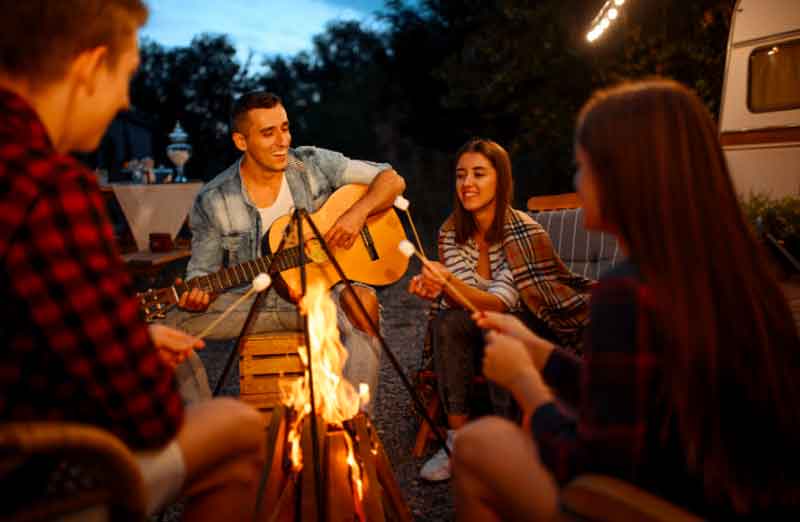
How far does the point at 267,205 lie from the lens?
423cm

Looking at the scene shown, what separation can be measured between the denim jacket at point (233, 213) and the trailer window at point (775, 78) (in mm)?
4266

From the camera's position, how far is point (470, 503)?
1886 millimetres

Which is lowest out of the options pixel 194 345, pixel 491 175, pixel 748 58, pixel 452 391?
pixel 452 391

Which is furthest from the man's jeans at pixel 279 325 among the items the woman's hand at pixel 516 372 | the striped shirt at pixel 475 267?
the woman's hand at pixel 516 372

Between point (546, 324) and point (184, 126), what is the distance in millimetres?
24960

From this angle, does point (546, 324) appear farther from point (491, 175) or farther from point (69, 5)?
point (69, 5)

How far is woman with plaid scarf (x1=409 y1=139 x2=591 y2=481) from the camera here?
11.5 ft

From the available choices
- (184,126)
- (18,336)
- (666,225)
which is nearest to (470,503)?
(666,225)

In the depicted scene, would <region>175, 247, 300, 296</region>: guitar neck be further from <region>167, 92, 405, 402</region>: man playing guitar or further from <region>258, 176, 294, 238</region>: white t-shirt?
<region>258, 176, 294, 238</region>: white t-shirt

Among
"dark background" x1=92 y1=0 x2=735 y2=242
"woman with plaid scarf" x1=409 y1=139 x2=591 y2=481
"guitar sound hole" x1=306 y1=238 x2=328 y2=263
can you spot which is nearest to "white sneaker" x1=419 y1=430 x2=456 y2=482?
"woman with plaid scarf" x1=409 y1=139 x2=591 y2=481

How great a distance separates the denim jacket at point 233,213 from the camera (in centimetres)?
409

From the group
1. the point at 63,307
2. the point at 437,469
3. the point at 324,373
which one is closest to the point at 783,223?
the point at 437,469

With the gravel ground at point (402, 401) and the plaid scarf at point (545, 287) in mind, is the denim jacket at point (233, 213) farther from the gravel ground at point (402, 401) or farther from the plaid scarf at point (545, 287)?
the gravel ground at point (402, 401)

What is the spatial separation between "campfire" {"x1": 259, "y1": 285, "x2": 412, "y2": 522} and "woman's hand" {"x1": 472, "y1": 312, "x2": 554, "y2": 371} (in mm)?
624
